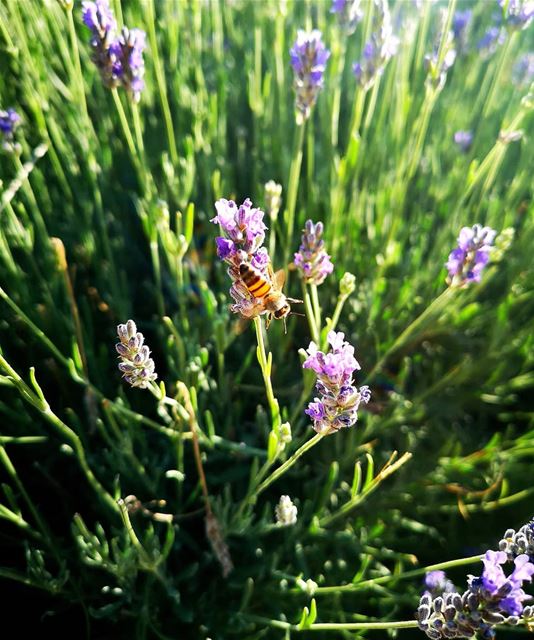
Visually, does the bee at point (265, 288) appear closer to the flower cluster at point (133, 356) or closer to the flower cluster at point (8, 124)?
the flower cluster at point (133, 356)

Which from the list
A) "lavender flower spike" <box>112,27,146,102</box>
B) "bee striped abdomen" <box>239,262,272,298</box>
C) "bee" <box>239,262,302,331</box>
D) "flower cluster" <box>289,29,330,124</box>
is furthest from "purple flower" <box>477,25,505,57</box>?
"bee striped abdomen" <box>239,262,272,298</box>

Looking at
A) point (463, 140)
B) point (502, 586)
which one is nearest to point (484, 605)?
point (502, 586)

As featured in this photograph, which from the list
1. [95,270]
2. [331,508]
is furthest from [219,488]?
[95,270]

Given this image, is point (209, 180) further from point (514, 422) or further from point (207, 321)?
point (514, 422)

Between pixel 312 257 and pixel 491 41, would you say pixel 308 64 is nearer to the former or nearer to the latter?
pixel 312 257

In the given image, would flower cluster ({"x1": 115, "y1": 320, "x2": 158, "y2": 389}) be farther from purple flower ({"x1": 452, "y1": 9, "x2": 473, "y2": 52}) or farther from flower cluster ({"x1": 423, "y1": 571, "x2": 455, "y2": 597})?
purple flower ({"x1": 452, "y1": 9, "x2": 473, "y2": 52})
